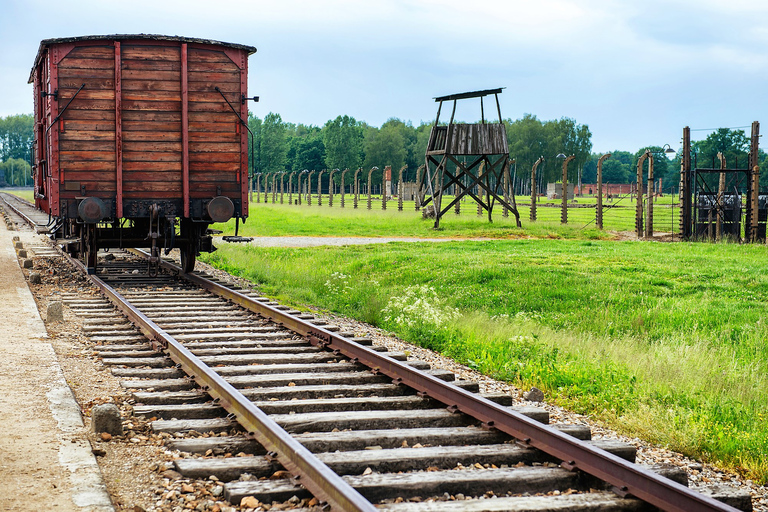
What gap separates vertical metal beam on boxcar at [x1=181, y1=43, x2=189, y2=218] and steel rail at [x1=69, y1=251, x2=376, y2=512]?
228 inches

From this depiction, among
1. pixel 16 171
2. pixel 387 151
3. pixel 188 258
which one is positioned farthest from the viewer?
pixel 16 171

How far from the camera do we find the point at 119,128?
A: 43.7ft

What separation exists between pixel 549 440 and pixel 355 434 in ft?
4.10

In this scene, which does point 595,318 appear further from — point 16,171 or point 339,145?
point 16,171

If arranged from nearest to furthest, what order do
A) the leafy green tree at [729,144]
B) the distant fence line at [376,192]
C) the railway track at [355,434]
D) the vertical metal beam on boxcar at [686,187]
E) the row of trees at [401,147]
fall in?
1. the railway track at [355,434]
2. the vertical metal beam on boxcar at [686,187]
3. the distant fence line at [376,192]
4. the leafy green tree at [729,144]
5. the row of trees at [401,147]

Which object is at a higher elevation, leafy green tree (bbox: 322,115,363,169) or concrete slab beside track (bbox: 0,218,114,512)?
leafy green tree (bbox: 322,115,363,169)

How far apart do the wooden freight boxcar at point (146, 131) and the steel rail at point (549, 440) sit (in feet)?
20.6

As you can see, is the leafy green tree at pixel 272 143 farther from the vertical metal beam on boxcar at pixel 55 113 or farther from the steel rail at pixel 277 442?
the steel rail at pixel 277 442

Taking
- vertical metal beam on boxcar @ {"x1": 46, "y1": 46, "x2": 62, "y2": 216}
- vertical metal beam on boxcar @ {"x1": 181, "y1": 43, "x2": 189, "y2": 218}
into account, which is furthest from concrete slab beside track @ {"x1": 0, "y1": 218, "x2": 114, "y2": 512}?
vertical metal beam on boxcar @ {"x1": 181, "y1": 43, "x2": 189, "y2": 218}

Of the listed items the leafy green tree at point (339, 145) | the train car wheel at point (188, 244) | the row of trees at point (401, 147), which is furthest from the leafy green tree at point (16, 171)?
the train car wheel at point (188, 244)

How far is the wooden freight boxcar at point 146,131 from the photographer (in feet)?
43.1

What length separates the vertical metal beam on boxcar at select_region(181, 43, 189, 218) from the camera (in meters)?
13.5

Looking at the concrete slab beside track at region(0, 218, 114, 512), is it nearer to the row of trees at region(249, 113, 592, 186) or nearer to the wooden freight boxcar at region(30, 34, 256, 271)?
the wooden freight boxcar at region(30, 34, 256, 271)

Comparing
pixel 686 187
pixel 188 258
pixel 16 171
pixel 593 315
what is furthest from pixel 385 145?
pixel 593 315
